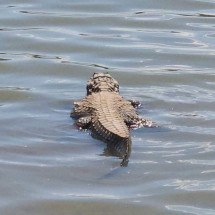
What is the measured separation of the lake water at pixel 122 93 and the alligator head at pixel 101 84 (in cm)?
20

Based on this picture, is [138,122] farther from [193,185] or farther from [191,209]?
[191,209]

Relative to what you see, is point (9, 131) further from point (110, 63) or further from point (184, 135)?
point (110, 63)

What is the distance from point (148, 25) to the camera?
11883 millimetres

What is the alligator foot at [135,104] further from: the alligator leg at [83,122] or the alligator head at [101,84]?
the alligator leg at [83,122]

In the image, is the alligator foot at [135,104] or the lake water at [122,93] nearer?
the lake water at [122,93]

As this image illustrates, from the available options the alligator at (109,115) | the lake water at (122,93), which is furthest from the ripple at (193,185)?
the alligator at (109,115)

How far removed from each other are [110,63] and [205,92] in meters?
1.52

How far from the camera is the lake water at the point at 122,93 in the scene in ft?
22.6

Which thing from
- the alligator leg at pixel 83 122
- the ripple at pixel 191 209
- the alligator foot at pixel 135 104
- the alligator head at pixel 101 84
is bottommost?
the ripple at pixel 191 209

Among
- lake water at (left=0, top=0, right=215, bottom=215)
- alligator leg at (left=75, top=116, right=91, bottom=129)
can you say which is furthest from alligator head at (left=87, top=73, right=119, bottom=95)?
alligator leg at (left=75, top=116, right=91, bottom=129)

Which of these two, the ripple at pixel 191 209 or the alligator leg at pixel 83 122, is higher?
the alligator leg at pixel 83 122

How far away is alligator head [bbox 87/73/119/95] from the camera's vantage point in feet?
30.5

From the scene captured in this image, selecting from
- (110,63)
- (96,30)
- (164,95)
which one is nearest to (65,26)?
(96,30)

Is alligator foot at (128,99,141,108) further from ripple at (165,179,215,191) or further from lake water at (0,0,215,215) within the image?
ripple at (165,179,215,191)
